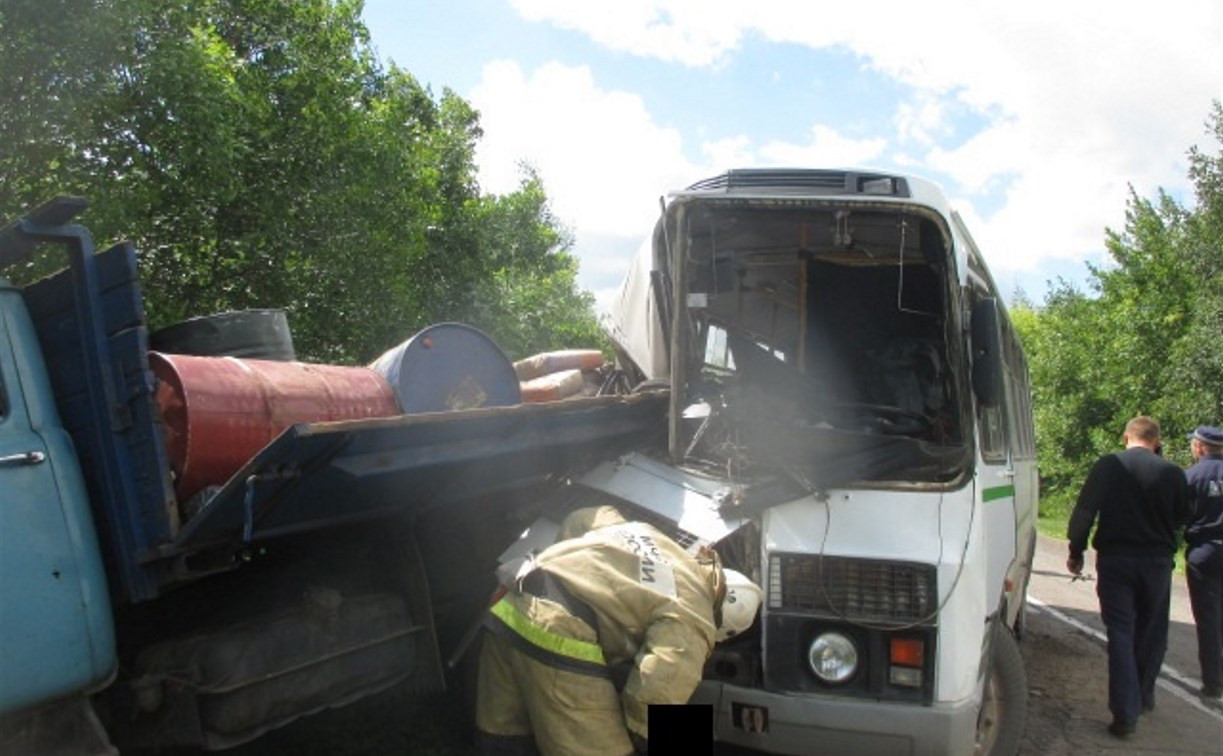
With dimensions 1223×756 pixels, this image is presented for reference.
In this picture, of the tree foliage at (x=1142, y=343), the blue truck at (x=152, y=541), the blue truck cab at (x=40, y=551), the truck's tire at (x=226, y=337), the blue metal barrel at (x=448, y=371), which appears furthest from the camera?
the tree foliage at (x=1142, y=343)

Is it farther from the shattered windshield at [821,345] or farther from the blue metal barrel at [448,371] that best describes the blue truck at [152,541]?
the shattered windshield at [821,345]

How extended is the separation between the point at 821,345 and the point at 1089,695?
11.8 feet

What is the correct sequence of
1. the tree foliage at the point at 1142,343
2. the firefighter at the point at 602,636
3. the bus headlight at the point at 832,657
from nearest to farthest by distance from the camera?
the firefighter at the point at 602,636 → the bus headlight at the point at 832,657 → the tree foliage at the point at 1142,343

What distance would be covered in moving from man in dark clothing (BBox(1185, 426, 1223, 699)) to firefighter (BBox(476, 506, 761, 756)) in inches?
208

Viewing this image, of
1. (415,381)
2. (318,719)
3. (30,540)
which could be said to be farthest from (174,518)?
(318,719)

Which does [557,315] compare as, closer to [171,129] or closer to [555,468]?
[171,129]

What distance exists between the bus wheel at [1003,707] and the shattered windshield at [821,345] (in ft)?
3.90

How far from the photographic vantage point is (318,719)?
4617 mm

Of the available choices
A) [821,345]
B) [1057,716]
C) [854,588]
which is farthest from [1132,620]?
[854,588]

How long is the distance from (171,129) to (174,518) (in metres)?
6.01

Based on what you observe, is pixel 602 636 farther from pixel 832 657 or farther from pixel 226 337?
pixel 226 337

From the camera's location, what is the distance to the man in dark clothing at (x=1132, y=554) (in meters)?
5.95

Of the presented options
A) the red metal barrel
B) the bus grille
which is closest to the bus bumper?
the bus grille

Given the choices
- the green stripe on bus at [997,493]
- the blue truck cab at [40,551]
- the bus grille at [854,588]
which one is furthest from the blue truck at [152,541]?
the green stripe on bus at [997,493]
